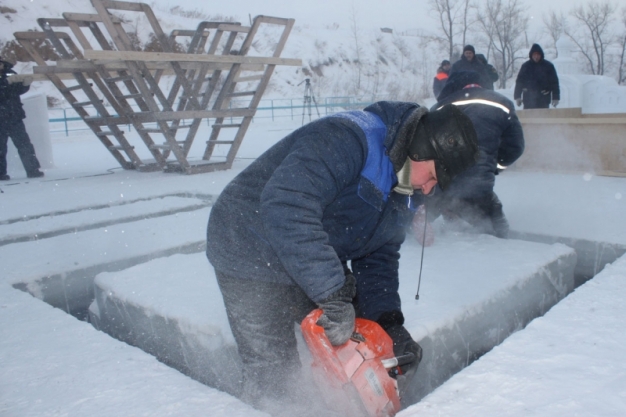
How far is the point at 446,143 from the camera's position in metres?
1.49

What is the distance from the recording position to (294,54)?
46.3 m

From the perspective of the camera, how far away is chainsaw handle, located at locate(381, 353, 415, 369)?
5.31ft

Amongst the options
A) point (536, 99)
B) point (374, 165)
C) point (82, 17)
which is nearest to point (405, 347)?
point (374, 165)

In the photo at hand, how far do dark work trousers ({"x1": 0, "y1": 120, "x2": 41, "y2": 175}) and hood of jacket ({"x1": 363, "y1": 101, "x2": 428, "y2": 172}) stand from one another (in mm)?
7180

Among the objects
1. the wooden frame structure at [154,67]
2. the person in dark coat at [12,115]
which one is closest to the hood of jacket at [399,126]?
the wooden frame structure at [154,67]

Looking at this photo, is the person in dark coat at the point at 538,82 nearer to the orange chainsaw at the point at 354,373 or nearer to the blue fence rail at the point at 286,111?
the orange chainsaw at the point at 354,373

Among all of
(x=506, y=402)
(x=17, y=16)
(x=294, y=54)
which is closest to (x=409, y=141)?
(x=506, y=402)

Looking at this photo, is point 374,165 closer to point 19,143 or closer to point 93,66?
point 93,66

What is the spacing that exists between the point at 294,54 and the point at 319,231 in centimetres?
4701

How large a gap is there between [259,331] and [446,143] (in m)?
0.93

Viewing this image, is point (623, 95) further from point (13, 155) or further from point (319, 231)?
point (319, 231)

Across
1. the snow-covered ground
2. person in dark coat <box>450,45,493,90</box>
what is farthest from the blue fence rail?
the snow-covered ground

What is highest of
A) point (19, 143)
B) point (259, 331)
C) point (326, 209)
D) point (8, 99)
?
point (8, 99)

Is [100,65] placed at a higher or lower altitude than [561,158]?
higher
